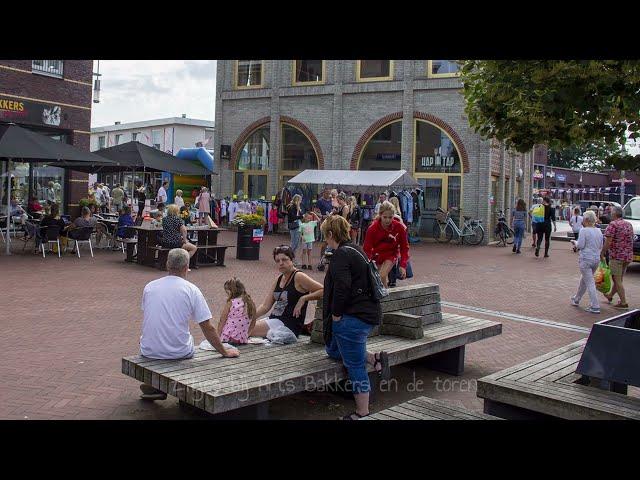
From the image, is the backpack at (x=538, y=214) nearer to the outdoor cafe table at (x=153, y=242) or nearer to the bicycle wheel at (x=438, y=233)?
the bicycle wheel at (x=438, y=233)

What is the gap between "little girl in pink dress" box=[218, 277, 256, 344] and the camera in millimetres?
5922

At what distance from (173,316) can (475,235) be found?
61.6ft

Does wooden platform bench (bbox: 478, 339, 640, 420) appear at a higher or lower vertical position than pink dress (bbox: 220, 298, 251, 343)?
lower

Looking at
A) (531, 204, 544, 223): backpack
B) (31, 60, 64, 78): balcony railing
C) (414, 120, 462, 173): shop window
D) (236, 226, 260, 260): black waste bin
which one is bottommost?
(236, 226, 260, 260): black waste bin

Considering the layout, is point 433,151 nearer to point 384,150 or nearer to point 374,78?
point 384,150

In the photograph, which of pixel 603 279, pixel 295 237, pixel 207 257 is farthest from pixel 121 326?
pixel 603 279

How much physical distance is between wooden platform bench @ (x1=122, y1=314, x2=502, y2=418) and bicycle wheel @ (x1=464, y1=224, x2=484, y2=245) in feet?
56.1

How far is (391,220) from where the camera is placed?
30.2 ft

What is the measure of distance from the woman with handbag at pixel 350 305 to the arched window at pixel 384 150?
19640 millimetres

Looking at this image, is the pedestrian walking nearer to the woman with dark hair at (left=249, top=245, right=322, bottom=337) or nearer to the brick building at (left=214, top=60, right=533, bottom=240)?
the woman with dark hair at (left=249, top=245, right=322, bottom=337)

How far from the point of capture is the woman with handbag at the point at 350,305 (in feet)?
17.3

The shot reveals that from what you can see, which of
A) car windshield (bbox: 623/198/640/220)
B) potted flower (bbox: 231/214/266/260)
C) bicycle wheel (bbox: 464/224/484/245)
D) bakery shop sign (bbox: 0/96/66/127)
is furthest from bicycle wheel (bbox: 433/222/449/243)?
bakery shop sign (bbox: 0/96/66/127)
